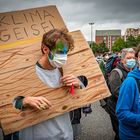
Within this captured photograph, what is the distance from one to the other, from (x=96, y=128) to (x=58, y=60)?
4559mm

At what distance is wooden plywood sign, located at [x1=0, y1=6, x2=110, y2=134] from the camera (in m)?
2.56

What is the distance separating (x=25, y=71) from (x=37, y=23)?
0.54 m

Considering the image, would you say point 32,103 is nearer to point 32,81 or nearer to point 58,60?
point 32,81

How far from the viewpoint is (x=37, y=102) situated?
8.04 ft

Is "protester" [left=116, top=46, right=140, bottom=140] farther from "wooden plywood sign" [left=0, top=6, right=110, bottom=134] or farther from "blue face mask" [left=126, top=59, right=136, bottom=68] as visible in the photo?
"blue face mask" [left=126, top=59, right=136, bottom=68]

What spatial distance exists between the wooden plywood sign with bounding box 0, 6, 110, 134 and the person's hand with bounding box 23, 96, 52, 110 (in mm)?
122

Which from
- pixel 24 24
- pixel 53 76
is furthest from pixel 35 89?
pixel 24 24

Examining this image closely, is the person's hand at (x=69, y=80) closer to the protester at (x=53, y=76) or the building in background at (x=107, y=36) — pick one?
the protester at (x=53, y=76)

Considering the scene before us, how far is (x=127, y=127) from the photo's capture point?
3.17 metres

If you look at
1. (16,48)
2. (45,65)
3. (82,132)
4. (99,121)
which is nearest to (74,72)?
(45,65)

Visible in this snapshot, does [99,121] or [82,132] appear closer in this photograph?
[82,132]

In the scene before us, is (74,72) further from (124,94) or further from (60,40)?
(124,94)

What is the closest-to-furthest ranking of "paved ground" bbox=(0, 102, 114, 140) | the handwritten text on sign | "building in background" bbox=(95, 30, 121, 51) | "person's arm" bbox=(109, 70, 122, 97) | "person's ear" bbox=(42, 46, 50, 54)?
"person's ear" bbox=(42, 46, 50, 54) → the handwritten text on sign → "person's arm" bbox=(109, 70, 122, 97) → "paved ground" bbox=(0, 102, 114, 140) → "building in background" bbox=(95, 30, 121, 51)

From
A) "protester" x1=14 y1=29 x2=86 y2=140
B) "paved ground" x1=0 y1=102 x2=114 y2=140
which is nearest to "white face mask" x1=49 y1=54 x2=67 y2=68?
"protester" x1=14 y1=29 x2=86 y2=140
